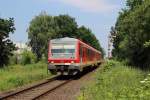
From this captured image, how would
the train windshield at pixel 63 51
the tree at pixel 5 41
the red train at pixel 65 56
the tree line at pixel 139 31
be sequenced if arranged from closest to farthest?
1. the red train at pixel 65 56
2. the train windshield at pixel 63 51
3. the tree line at pixel 139 31
4. the tree at pixel 5 41

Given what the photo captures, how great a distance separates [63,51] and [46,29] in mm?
77039

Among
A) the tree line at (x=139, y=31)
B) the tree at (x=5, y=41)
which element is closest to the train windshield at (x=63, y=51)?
the tree line at (x=139, y=31)

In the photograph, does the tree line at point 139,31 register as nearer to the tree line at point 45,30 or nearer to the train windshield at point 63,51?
the train windshield at point 63,51

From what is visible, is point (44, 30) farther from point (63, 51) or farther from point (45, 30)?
point (63, 51)

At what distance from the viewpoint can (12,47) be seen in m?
57.8

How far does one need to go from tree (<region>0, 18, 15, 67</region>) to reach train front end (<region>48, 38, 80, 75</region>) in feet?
69.5

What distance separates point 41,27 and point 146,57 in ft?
209

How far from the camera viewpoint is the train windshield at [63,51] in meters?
34.9

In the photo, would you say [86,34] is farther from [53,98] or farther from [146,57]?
[53,98]

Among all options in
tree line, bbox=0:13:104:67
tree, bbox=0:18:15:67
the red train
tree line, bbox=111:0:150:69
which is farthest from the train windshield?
tree line, bbox=0:13:104:67

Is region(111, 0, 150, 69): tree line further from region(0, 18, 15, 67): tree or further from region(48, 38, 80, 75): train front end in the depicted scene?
region(0, 18, 15, 67): tree

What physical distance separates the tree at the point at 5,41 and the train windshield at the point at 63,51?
21.2m

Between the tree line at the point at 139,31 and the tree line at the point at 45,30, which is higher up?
the tree line at the point at 45,30

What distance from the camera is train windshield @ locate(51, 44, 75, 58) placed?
34.9m
